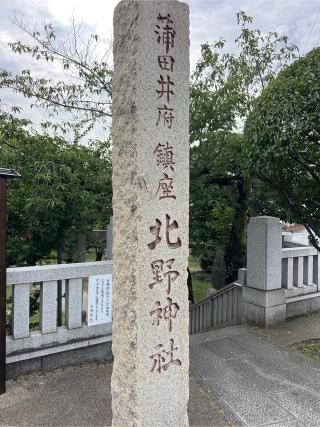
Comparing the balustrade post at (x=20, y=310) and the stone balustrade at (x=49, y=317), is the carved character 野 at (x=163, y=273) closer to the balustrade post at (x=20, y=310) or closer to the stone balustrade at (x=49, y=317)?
the stone balustrade at (x=49, y=317)

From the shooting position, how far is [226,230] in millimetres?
8758

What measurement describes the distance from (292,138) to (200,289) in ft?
38.0

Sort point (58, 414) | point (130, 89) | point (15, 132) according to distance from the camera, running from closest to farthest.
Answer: point (130, 89), point (58, 414), point (15, 132)

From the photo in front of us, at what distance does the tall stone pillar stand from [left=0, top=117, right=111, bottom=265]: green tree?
223 cm

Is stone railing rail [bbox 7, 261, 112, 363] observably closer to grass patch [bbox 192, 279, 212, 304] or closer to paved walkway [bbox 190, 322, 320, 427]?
paved walkway [bbox 190, 322, 320, 427]

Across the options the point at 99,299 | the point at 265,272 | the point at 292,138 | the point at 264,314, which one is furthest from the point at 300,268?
the point at 99,299

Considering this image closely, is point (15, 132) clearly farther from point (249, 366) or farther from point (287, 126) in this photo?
point (249, 366)

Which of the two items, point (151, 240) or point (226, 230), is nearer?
point (151, 240)

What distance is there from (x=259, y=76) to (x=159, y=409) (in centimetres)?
672

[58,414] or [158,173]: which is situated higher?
[158,173]

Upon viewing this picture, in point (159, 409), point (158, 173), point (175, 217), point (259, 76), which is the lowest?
point (159, 409)

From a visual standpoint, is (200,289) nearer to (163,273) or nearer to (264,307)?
(264,307)

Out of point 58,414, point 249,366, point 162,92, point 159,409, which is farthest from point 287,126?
point 58,414

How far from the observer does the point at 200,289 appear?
14.9 m
